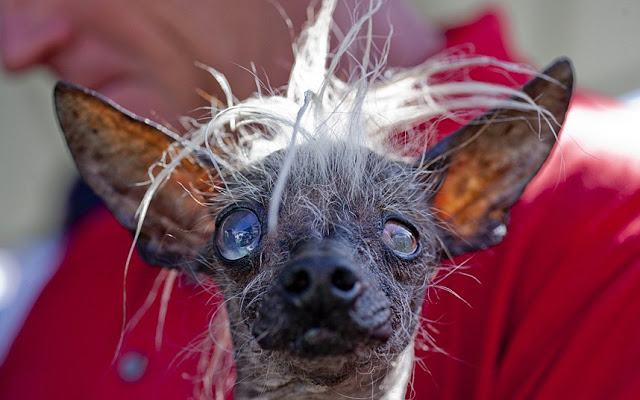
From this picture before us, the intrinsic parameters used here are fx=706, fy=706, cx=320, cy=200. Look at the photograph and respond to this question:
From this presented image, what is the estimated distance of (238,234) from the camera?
0.82 m

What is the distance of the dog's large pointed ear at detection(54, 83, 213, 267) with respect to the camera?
859mm

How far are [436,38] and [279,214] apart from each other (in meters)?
0.96

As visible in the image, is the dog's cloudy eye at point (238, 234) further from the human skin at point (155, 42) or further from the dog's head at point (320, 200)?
the human skin at point (155, 42)

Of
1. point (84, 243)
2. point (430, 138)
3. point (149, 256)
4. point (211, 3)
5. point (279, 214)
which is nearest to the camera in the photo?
point (279, 214)

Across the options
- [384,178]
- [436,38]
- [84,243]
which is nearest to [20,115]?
[84,243]

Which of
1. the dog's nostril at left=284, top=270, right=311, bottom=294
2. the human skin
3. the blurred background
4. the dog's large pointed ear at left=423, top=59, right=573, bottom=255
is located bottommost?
the blurred background

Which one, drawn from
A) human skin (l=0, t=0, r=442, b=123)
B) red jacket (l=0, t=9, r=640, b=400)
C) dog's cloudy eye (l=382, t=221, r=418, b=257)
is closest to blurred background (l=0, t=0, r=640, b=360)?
human skin (l=0, t=0, r=442, b=123)

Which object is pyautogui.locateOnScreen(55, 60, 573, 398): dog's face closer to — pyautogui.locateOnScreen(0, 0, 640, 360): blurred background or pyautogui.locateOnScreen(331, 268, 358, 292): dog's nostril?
pyautogui.locateOnScreen(331, 268, 358, 292): dog's nostril

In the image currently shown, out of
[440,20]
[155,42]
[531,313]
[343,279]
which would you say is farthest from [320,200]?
[440,20]

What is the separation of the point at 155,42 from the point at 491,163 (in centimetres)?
83

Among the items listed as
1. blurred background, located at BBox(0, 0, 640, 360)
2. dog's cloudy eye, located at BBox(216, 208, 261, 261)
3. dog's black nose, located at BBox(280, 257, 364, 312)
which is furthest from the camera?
blurred background, located at BBox(0, 0, 640, 360)

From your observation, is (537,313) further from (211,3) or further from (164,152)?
(211,3)

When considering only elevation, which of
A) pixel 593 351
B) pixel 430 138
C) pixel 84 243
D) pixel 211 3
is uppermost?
pixel 211 3

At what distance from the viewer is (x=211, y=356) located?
3.62 ft
